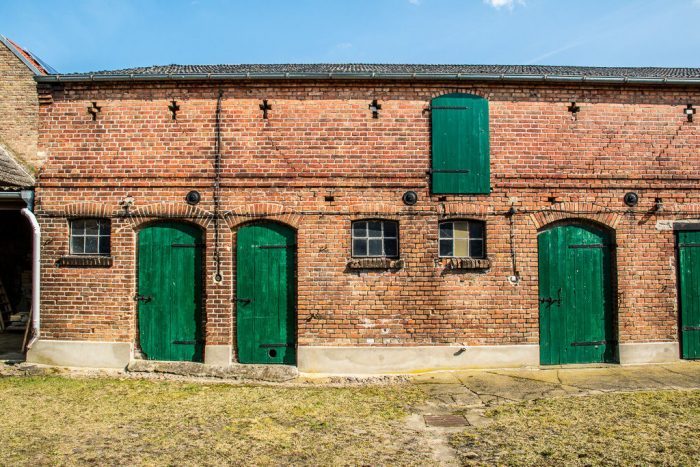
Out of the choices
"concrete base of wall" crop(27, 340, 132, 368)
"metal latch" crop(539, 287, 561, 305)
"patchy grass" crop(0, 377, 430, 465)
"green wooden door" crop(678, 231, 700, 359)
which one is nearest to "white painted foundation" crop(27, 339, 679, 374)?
"concrete base of wall" crop(27, 340, 132, 368)

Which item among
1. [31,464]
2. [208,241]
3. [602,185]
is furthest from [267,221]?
[602,185]

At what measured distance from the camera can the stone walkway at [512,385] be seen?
19.7ft

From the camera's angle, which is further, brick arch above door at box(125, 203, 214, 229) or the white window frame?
the white window frame

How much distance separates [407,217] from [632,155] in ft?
14.2

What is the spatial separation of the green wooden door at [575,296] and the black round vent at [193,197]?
6.24m

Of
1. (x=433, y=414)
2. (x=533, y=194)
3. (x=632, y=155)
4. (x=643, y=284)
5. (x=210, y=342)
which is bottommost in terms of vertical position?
(x=433, y=414)

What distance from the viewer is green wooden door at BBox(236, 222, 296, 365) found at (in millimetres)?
8344

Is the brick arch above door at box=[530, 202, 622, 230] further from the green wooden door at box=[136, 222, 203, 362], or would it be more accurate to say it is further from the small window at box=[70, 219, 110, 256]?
the small window at box=[70, 219, 110, 256]

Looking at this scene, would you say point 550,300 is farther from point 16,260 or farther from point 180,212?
point 16,260

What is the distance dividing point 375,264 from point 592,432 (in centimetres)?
409

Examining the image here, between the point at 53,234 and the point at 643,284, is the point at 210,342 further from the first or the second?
the point at 643,284

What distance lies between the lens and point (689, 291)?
853cm

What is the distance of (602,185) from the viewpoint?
333 inches

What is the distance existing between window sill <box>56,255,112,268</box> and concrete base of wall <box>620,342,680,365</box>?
9379 mm
